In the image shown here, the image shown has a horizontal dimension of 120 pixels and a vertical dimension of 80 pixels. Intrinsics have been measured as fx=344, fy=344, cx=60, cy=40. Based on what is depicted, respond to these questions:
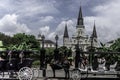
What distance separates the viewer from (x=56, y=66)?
18.4m

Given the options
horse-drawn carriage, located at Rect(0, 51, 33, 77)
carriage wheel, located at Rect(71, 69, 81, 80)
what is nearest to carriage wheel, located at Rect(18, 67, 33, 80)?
horse-drawn carriage, located at Rect(0, 51, 33, 77)

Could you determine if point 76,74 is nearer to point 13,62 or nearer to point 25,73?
point 25,73

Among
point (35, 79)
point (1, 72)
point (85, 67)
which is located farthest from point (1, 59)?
point (85, 67)

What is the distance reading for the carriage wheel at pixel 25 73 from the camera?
1576 centimetres

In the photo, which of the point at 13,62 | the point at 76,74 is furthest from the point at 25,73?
the point at 76,74

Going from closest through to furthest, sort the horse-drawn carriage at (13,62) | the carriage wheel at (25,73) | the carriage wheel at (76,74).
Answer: the carriage wheel at (25,73) < the horse-drawn carriage at (13,62) < the carriage wheel at (76,74)

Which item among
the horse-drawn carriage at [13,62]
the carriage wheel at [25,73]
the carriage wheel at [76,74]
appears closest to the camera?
the carriage wheel at [25,73]

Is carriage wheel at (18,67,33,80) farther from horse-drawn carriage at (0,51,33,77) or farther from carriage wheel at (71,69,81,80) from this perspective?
carriage wheel at (71,69,81,80)

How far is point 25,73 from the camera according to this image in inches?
623

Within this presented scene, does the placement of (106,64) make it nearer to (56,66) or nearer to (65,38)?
(56,66)

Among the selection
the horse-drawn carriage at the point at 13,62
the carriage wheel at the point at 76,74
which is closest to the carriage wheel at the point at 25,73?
the horse-drawn carriage at the point at 13,62

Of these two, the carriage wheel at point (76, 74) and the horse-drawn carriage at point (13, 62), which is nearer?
the horse-drawn carriage at point (13, 62)

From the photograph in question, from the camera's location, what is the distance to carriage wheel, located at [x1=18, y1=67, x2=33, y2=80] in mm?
15764

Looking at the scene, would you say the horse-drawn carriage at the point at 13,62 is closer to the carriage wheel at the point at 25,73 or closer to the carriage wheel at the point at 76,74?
the carriage wheel at the point at 25,73
